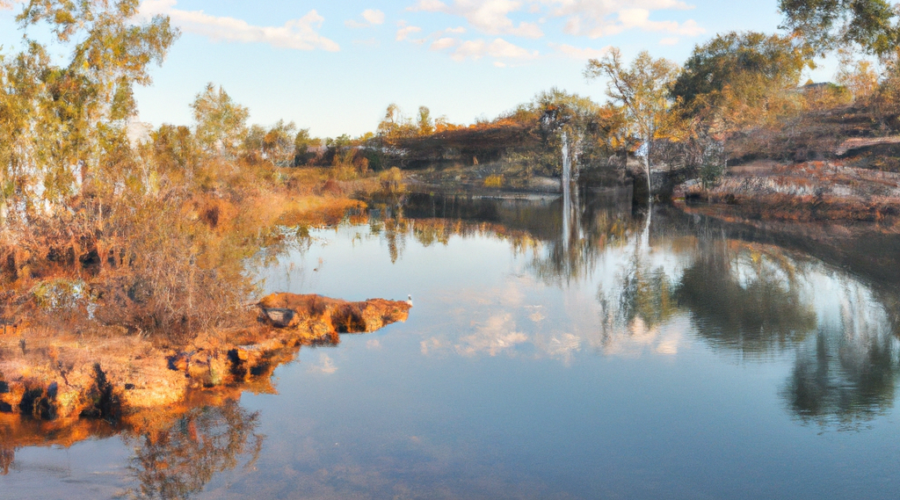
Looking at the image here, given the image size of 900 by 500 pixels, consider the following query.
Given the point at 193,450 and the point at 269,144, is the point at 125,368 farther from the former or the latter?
the point at 269,144

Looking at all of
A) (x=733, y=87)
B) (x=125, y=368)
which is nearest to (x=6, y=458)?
(x=125, y=368)

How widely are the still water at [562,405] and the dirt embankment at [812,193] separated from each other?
35.7ft

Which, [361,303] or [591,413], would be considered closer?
[591,413]

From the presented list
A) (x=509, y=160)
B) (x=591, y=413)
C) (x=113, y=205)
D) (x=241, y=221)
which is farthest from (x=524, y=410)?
(x=509, y=160)

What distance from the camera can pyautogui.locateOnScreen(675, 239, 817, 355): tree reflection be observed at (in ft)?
30.6

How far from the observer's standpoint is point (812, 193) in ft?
81.2

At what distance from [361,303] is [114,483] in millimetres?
5437

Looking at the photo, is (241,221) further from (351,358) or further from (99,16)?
(351,358)

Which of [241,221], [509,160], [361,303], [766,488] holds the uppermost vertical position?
[509,160]

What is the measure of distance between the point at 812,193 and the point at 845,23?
8427 mm

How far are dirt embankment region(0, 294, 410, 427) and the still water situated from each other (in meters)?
0.50

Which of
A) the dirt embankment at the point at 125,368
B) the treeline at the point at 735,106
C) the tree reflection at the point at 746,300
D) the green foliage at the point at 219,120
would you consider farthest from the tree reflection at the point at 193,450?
the treeline at the point at 735,106

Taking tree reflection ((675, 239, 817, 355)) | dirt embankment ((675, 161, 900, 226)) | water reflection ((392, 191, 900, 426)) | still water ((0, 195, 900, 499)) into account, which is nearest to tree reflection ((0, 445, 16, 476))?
still water ((0, 195, 900, 499))

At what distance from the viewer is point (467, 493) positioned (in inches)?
211
